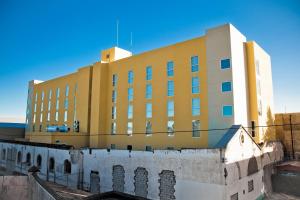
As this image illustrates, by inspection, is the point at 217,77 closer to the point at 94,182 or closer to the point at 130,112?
the point at 130,112

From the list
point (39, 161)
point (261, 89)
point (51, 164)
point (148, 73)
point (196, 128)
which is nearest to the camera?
point (196, 128)

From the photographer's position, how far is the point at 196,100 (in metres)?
26.4

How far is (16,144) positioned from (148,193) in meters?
31.6

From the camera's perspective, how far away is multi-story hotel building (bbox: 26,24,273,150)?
24.5 metres

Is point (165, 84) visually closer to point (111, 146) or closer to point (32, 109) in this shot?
point (111, 146)

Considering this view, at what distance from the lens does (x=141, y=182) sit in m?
22.5

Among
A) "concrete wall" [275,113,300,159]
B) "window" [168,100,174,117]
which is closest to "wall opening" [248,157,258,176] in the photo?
"window" [168,100,174,117]

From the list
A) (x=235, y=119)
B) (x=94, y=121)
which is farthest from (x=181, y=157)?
(x=94, y=121)

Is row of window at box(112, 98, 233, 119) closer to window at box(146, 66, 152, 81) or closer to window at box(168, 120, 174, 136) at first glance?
window at box(168, 120, 174, 136)

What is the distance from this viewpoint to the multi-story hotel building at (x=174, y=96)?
24.5 meters

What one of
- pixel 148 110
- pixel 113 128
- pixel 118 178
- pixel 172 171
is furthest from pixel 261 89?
pixel 113 128

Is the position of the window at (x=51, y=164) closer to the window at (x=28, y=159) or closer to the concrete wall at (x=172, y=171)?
the concrete wall at (x=172, y=171)

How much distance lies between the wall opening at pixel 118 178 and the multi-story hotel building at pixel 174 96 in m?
5.86

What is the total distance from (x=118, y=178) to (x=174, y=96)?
11.3m
